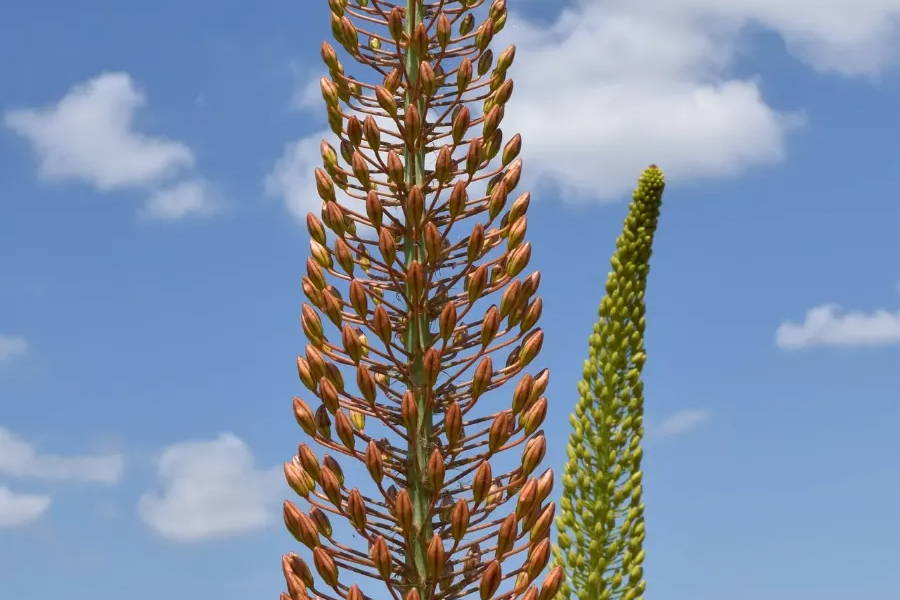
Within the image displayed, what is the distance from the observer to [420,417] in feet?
20.2

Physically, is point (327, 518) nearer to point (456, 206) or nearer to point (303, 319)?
point (303, 319)

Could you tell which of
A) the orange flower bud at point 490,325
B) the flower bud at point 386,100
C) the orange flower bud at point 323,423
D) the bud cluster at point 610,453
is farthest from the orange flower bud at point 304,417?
the bud cluster at point 610,453

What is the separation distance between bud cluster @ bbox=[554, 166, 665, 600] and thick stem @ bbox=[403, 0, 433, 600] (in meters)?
5.48

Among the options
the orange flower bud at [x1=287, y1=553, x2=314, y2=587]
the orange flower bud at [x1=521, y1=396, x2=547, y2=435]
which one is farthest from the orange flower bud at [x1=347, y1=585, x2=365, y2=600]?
the orange flower bud at [x1=521, y1=396, x2=547, y2=435]

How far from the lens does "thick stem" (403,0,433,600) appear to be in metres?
6.04

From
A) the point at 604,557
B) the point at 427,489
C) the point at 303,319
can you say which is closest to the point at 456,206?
the point at 303,319

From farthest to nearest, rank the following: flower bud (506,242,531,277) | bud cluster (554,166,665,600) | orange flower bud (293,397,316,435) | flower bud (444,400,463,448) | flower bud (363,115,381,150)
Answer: bud cluster (554,166,665,600) → flower bud (363,115,381,150) → flower bud (506,242,531,277) → orange flower bud (293,397,316,435) → flower bud (444,400,463,448)

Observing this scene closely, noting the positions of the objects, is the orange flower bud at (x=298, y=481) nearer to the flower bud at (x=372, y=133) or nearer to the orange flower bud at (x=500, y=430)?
the orange flower bud at (x=500, y=430)

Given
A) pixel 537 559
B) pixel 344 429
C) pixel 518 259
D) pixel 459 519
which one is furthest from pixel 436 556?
pixel 518 259

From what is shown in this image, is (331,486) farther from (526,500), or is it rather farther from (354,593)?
(526,500)

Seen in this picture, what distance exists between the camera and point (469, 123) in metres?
6.46

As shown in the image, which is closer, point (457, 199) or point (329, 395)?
point (329, 395)

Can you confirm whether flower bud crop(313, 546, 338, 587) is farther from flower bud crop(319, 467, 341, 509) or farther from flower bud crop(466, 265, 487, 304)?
flower bud crop(466, 265, 487, 304)

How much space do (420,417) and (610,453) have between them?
620 cm
